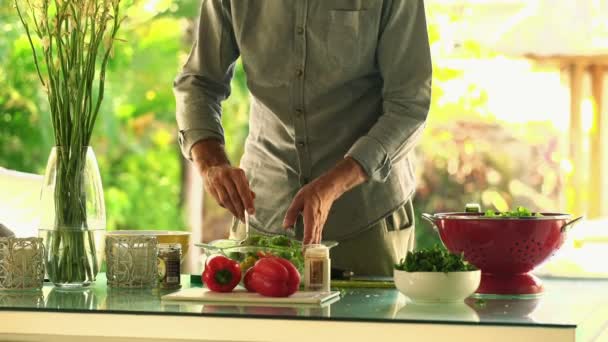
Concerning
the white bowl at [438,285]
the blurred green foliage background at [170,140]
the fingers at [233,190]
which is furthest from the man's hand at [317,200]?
the blurred green foliage background at [170,140]

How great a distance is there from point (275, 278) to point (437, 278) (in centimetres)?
31

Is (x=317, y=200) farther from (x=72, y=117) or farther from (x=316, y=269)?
(x=72, y=117)

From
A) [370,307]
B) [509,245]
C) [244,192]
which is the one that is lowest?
[370,307]

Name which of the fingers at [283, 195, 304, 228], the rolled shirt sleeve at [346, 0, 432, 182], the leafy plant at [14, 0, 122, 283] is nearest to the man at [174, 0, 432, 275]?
the rolled shirt sleeve at [346, 0, 432, 182]

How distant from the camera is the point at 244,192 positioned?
2.47 metres

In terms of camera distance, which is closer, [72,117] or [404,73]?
[72,117]

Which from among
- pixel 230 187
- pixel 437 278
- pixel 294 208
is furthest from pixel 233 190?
pixel 437 278

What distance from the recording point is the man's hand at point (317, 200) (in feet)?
7.86

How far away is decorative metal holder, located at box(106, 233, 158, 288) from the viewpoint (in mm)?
2367

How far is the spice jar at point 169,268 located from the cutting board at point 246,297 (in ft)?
0.61

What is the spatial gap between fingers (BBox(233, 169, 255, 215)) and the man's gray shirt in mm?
305

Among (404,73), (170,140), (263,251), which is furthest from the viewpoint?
(170,140)

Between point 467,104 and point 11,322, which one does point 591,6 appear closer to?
point 467,104

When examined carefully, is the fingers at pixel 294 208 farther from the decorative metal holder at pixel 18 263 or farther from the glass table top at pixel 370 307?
the decorative metal holder at pixel 18 263
